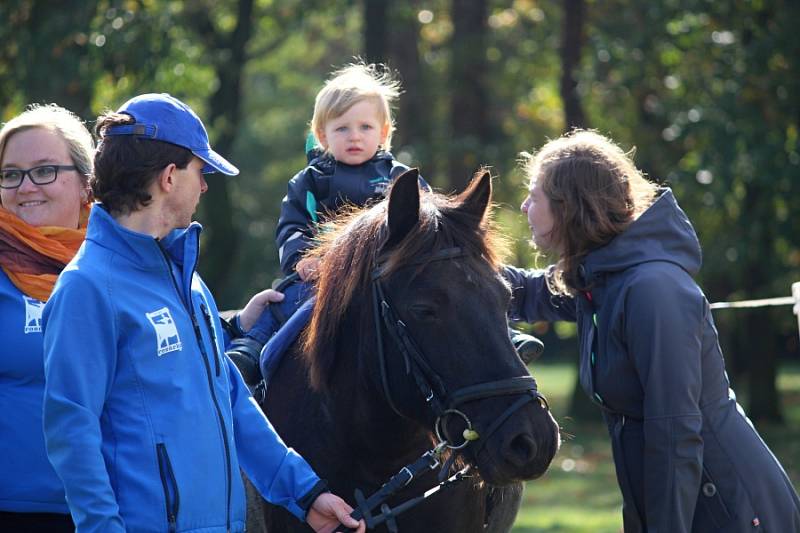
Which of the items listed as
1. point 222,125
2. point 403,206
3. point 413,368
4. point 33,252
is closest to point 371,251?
point 403,206

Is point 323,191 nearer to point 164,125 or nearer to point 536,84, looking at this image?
point 164,125

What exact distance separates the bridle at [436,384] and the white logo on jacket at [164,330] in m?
0.82

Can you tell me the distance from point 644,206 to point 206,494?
6.47 ft

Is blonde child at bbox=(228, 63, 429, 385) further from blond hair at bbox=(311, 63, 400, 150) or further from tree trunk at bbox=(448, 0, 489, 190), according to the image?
tree trunk at bbox=(448, 0, 489, 190)

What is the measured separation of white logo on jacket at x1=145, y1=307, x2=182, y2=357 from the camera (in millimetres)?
3080

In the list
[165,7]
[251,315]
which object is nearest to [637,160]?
[165,7]

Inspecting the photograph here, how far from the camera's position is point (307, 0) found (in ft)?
65.9

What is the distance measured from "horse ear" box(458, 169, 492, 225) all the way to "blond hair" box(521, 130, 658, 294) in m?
0.34

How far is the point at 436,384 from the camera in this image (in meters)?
3.55

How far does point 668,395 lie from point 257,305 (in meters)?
1.86

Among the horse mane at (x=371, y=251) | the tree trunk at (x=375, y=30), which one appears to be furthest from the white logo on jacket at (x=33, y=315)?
the tree trunk at (x=375, y=30)

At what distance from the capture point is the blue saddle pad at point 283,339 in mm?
4344

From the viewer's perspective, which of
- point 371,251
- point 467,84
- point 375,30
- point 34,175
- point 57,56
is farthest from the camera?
point 467,84

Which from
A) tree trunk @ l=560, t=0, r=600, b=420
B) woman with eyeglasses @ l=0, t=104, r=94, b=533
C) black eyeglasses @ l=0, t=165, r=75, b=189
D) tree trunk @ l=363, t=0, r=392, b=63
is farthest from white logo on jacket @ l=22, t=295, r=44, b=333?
tree trunk @ l=560, t=0, r=600, b=420
